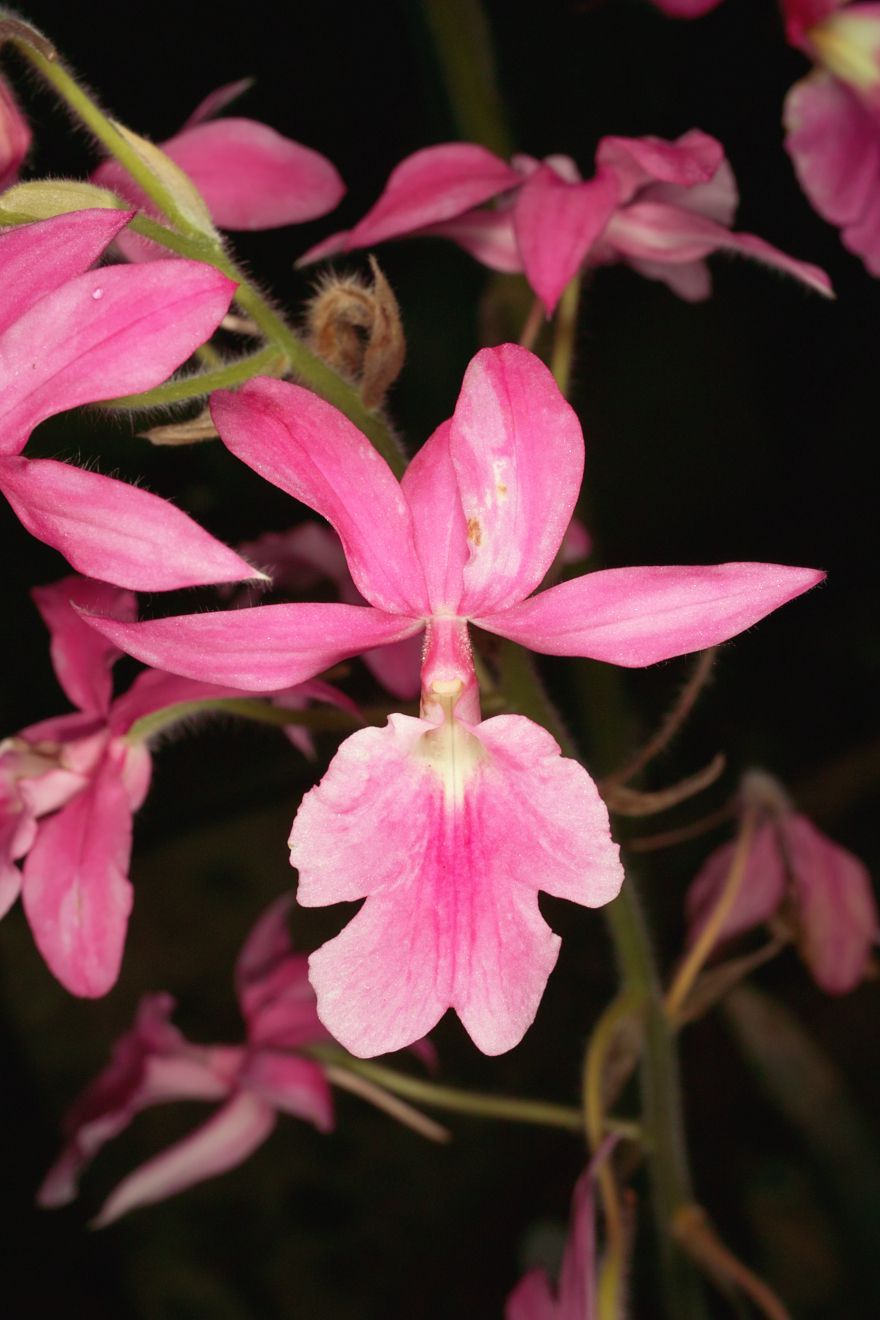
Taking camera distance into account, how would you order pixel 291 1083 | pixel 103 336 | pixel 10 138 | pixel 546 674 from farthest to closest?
pixel 546 674, pixel 291 1083, pixel 10 138, pixel 103 336

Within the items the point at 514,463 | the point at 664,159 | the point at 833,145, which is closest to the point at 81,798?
the point at 514,463

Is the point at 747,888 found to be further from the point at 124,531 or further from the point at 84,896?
the point at 124,531

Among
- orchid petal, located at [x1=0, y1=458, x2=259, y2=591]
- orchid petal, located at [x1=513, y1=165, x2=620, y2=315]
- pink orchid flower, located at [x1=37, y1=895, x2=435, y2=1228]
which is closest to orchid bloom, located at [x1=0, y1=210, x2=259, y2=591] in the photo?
→ orchid petal, located at [x1=0, y1=458, x2=259, y2=591]

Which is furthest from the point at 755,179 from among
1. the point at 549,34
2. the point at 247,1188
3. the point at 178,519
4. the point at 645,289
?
the point at 247,1188

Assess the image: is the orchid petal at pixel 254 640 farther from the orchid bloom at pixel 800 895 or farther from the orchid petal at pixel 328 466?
the orchid bloom at pixel 800 895

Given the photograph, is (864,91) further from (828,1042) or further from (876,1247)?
(828,1042)
